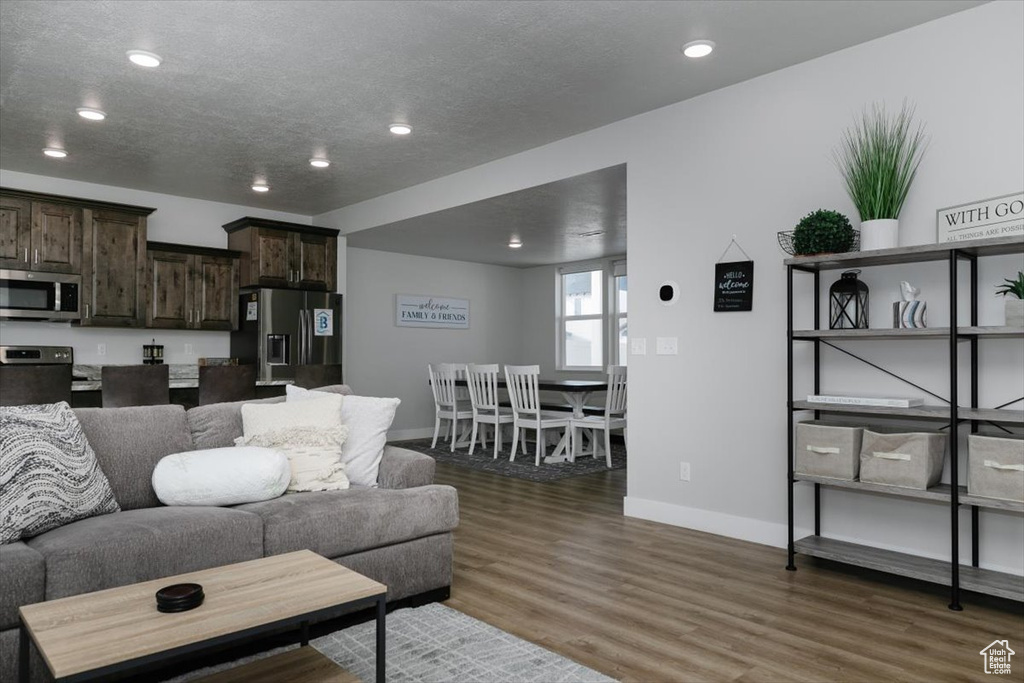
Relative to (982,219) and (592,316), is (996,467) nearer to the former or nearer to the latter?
(982,219)

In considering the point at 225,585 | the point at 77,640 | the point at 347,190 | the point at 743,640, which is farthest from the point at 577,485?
the point at 77,640

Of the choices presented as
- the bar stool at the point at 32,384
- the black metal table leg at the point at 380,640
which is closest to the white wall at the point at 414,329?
the bar stool at the point at 32,384

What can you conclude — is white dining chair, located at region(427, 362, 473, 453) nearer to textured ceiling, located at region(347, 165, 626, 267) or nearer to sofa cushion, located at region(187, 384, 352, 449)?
textured ceiling, located at region(347, 165, 626, 267)

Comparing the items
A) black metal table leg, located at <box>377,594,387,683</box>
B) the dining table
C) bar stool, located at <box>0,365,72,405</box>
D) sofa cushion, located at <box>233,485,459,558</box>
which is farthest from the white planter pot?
bar stool, located at <box>0,365,72,405</box>

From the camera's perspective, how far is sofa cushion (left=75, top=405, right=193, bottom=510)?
8.84ft

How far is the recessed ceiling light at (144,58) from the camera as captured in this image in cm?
362

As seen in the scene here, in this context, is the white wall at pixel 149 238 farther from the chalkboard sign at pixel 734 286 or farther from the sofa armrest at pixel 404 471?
the chalkboard sign at pixel 734 286

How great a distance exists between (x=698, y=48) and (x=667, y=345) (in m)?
1.79

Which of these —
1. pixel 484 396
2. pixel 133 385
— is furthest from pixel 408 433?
pixel 133 385

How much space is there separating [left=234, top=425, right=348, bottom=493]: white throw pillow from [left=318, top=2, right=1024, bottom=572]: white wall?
7.36 feet

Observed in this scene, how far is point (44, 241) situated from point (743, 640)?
6.03 meters

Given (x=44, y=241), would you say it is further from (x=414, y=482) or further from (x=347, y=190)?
(x=414, y=482)

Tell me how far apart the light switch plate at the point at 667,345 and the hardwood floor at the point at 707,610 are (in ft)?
3.67

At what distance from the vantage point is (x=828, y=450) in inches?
132
